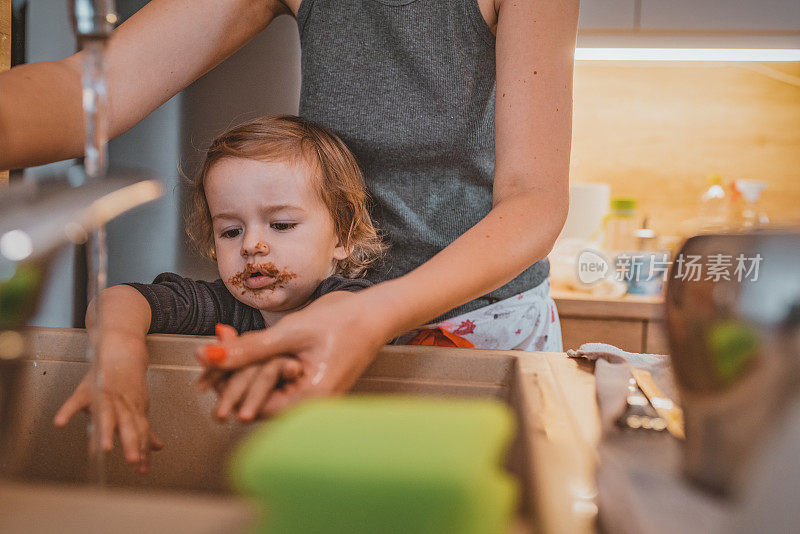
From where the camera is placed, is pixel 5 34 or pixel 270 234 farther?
pixel 5 34

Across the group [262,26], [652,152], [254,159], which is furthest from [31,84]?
[652,152]

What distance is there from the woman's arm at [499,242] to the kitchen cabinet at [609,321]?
3.46ft

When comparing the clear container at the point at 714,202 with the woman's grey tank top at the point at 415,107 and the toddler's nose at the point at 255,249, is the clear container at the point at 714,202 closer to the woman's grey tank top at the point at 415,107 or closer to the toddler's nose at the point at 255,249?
the woman's grey tank top at the point at 415,107

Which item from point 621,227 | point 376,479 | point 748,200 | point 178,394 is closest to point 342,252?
point 178,394

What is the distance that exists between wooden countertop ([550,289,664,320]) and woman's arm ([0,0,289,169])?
42.0 inches

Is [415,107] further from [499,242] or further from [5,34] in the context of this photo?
[5,34]

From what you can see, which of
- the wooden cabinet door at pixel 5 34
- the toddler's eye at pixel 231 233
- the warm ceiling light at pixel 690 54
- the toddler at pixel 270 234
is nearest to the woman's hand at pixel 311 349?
the toddler at pixel 270 234

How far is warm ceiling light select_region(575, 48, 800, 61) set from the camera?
1806mm

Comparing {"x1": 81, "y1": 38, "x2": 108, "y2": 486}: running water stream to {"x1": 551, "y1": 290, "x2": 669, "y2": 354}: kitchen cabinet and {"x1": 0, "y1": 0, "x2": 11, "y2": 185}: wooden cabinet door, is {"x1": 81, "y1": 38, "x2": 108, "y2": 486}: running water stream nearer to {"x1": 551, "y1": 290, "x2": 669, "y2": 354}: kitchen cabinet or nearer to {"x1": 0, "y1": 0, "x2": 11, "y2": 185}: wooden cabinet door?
{"x1": 0, "y1": 0, "x2": 11, "y2": 185}: wooden cabinet door

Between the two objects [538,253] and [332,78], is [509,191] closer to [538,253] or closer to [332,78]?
[538,253]

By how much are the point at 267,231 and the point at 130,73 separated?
273 millimetres

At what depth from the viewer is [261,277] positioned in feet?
2.78

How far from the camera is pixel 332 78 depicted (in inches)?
37.4

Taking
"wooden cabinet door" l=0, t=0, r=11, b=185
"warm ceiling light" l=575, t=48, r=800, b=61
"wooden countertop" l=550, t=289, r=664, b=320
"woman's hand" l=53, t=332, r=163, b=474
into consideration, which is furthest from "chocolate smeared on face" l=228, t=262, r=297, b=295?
"warm ceiling light" l=575, t=48, r=800, b=61
